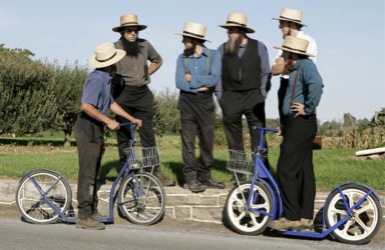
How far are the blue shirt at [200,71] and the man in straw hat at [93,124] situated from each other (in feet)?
3.17

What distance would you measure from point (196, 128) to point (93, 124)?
1.51m

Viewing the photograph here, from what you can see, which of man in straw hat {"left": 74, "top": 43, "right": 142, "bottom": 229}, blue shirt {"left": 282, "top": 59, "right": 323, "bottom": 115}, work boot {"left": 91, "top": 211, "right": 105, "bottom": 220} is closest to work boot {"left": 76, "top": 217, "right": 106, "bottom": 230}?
man in straw hat {"left": 74, "top": 43, "right": 142, "bottom": 229}

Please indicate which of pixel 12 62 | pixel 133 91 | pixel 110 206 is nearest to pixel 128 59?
pixel 133 91

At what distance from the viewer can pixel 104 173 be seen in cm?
963

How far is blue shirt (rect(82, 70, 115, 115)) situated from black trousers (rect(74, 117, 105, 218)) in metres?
0.25

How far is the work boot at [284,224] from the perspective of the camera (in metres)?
7.07

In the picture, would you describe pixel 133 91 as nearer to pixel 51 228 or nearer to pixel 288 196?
pixel 51 228

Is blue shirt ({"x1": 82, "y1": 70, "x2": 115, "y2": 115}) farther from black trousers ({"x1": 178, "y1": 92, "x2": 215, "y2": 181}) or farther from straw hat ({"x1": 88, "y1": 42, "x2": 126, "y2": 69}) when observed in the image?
black trousers ({"x1": 178, "y1": 92, "x2": 215, "y2": 181})

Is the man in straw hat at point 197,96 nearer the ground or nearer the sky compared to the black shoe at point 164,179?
nearer the sky

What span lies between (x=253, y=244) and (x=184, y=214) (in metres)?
1.57

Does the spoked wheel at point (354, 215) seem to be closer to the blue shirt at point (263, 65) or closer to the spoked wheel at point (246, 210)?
the spoked wheel at point (246, 210)

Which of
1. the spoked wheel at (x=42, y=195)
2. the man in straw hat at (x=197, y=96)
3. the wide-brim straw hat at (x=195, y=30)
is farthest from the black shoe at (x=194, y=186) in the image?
the wide-brim straw hat at (x=195, y=30)

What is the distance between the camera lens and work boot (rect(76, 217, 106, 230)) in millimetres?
7512

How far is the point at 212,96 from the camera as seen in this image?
850 cm
